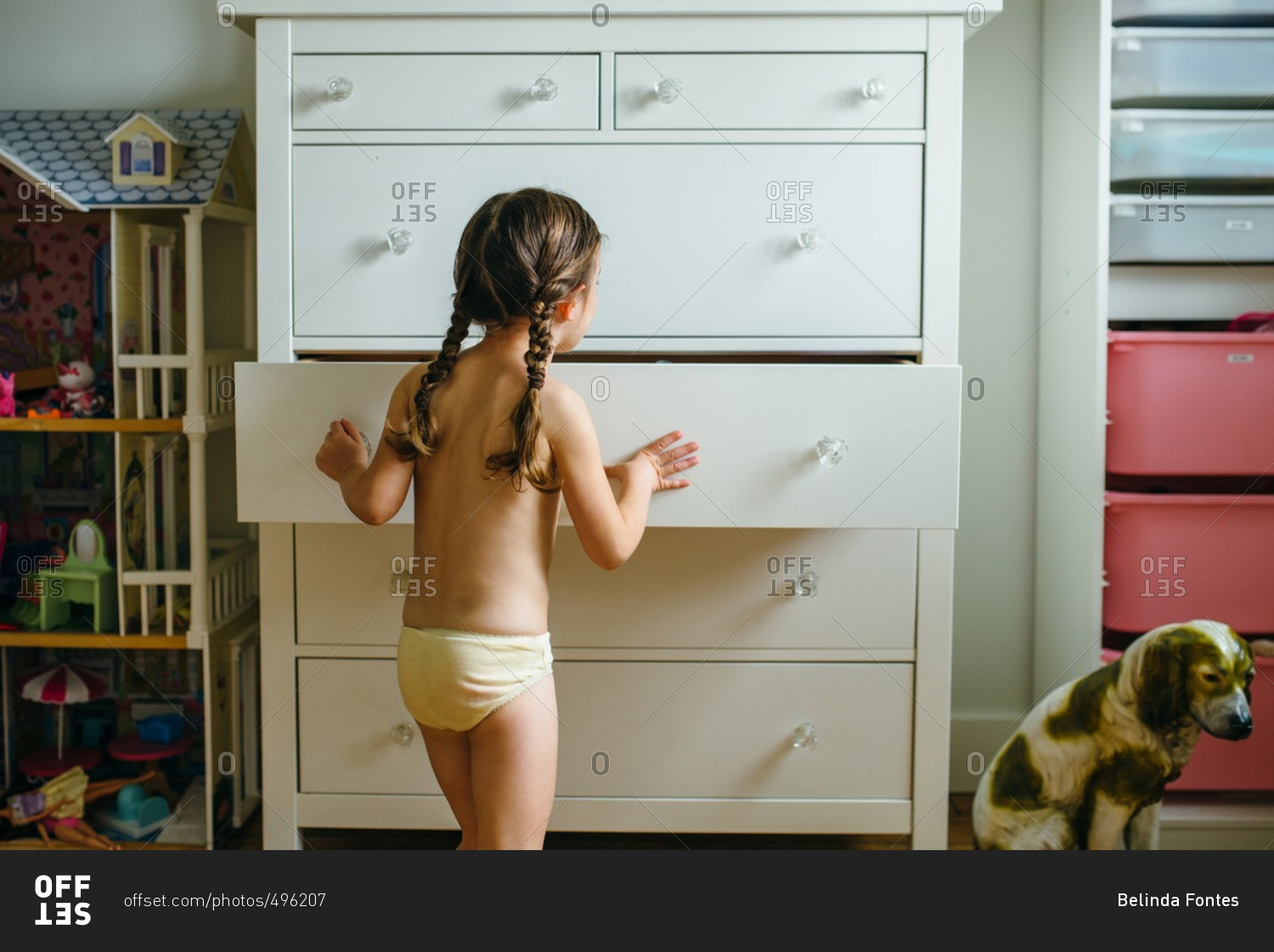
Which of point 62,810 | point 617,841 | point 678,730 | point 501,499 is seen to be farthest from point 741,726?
point 62,810

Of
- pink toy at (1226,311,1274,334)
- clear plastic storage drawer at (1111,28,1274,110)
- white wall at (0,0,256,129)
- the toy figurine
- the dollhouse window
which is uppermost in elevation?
white wall at (0,0,256,129)

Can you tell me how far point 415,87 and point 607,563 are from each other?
73 cm

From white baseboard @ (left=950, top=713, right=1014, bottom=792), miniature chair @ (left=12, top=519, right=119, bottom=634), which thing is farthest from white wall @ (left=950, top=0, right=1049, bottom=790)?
miniature chair @ (left=12, top=519, right=119, bottom=634)

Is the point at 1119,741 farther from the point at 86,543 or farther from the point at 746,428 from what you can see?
the point at 86,543

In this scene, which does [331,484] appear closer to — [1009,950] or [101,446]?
[101,446]

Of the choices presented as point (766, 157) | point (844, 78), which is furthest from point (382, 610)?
point (844, 78)

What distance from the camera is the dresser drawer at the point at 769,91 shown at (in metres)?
1.56

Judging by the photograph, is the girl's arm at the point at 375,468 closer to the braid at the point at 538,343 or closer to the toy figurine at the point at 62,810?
the braid at the point at 538,343

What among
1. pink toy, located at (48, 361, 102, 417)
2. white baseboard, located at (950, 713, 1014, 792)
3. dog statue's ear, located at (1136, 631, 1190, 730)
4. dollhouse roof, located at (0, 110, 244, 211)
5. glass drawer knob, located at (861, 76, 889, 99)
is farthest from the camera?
white baseboard, located at (950, 713, 1014, 792)

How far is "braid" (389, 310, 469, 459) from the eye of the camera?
128 centimetres

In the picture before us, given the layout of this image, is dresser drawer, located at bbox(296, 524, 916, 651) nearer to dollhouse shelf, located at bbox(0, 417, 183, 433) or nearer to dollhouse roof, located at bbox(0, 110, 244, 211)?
dollhouse shelf, located at bbox(0, 417, 183, 433)

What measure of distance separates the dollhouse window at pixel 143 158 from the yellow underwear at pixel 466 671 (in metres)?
0.96

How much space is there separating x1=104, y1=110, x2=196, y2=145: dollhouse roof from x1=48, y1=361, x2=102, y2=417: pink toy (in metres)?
0.38

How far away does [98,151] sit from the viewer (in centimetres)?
182
